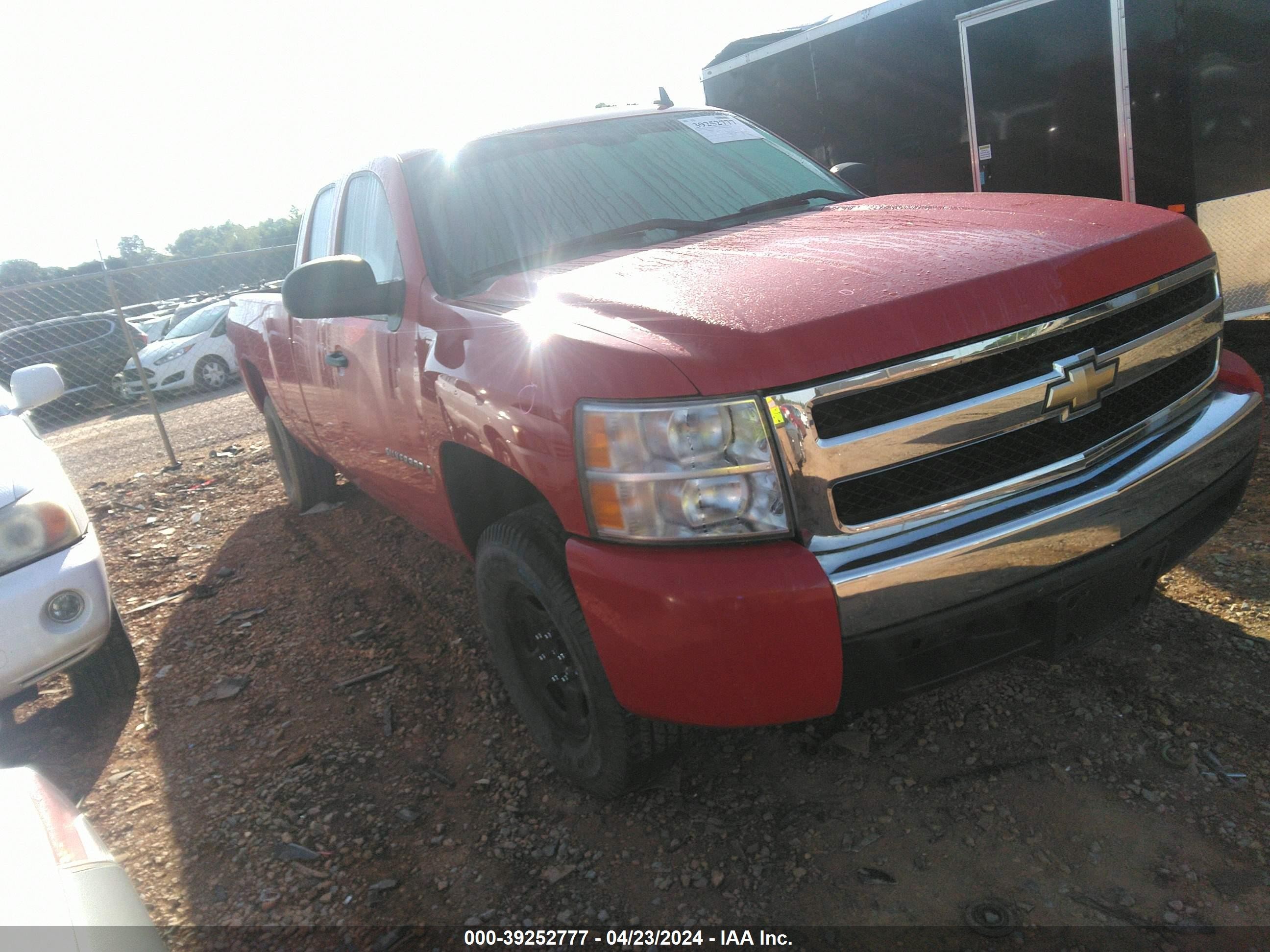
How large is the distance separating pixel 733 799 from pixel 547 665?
635mm

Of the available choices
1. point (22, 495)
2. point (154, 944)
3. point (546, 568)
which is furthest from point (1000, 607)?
point (22, 495)

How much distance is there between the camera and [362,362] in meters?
3.35

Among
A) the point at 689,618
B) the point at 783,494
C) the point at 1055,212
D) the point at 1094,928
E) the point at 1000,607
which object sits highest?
the point at 1055,212

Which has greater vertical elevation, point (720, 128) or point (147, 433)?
point (720, 128)

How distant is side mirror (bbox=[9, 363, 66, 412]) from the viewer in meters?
4.14

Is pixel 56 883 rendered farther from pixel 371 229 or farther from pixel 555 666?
pixel 371 229

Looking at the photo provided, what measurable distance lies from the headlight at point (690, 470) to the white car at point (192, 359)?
14205mm

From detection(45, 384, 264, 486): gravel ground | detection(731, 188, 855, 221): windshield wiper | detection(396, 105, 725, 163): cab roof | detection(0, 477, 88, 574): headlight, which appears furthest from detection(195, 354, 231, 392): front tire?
detection(731, 188, 855, 221): windshield wiper

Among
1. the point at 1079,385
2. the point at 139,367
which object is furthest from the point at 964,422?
the point at 139,367

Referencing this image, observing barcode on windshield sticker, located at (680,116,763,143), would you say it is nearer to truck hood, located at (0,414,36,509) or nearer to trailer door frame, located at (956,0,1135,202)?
truck hood, located at (0,414,36,509)

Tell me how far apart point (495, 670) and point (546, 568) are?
50.2 inches

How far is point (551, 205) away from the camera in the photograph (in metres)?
3.05

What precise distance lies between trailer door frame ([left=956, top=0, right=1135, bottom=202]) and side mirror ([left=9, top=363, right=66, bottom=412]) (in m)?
6.17

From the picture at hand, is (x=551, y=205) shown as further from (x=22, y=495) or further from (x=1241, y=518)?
(x=1241, y=518)
